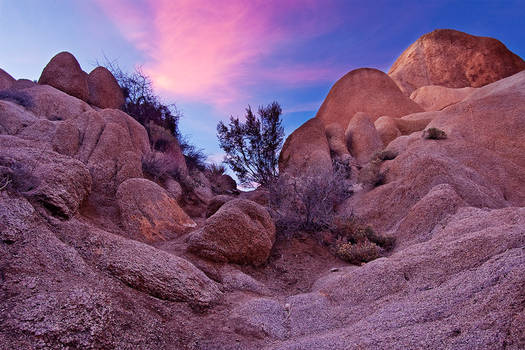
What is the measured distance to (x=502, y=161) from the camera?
988 centimetres

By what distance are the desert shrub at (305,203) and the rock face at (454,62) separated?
27065mm

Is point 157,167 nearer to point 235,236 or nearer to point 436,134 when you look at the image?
point 235,236

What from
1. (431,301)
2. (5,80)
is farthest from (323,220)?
(5,80)

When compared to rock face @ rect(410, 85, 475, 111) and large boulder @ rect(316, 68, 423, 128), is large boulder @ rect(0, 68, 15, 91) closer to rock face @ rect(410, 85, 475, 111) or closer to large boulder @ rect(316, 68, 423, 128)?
large boulder @ rect(316, 68, 423, 128)

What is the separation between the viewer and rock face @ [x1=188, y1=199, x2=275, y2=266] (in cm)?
594

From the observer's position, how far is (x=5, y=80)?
39.2 feet

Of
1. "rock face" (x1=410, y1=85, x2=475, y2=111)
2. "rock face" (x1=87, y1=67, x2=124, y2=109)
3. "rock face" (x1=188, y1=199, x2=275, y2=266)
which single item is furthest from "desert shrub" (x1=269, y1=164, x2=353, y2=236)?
"rock face" (x1=410, y1=85, x2=475, y2=111)

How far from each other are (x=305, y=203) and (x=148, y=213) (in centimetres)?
439

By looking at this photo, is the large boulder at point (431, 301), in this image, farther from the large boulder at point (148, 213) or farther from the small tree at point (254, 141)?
the small tree at point (254, 141)

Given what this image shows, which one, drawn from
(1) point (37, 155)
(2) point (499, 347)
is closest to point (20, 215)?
(1) point (37, 155)

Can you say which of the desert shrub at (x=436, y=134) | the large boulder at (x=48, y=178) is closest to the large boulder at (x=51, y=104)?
the large boulder at (x=48, y=178)

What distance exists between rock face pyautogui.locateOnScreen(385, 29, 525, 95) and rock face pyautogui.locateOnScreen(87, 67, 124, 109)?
27490 mm

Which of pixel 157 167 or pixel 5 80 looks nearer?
pixel 157 167

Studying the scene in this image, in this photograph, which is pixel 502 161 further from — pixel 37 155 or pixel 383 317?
pixel 37 155
